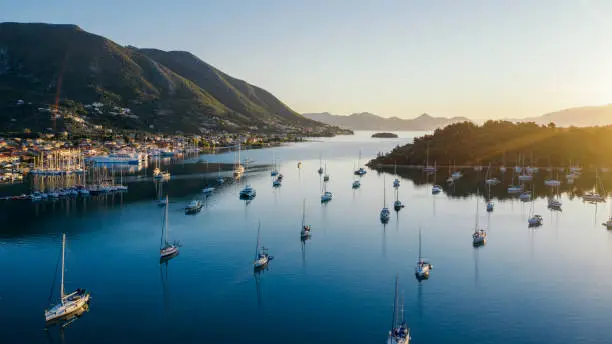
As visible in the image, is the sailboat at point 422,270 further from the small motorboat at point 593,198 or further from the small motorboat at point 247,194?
the small motorboat at point 593,198

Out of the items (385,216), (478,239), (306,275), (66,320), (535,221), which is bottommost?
(66,320)

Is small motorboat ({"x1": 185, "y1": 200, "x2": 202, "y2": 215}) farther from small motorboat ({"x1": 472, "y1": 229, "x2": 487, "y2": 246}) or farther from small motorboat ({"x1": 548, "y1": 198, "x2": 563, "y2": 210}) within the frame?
small motorboat ({"x1": 548, "y1": 198, "x2": 563, "y2": 210})

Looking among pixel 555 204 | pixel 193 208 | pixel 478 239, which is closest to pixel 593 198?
pixel 555 204

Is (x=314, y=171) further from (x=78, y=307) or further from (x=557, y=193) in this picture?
(x=78, y=307)

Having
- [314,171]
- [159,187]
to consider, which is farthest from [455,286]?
[314,171]

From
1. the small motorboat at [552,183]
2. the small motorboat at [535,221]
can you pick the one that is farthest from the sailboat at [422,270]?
the small motorboat at [552,183]

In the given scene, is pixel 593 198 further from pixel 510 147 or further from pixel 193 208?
pixel 193 208
